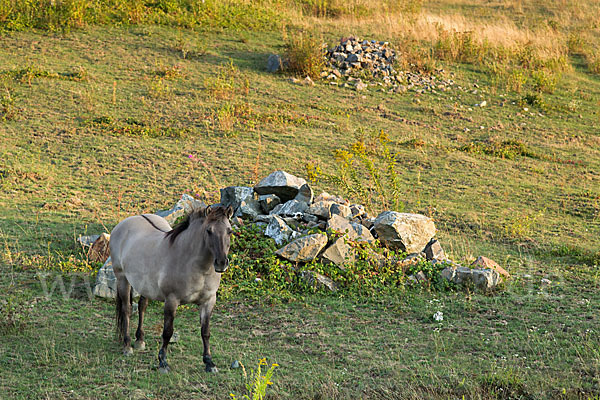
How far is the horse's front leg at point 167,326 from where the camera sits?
18.5ft

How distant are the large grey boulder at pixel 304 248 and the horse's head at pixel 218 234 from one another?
2.64 meters

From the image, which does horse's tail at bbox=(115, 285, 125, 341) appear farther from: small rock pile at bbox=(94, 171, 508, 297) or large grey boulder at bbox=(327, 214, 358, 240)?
large grey boulder at bbox=(327, 214, 358, 240)

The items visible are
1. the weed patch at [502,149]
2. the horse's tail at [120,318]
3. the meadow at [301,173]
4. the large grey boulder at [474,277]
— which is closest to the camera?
the meadow at [301,173]

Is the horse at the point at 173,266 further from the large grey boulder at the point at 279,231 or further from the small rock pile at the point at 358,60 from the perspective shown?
the small rock pile at the point at 358,60

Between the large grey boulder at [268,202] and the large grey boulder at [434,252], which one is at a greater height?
the large grey boulder at [268,202]

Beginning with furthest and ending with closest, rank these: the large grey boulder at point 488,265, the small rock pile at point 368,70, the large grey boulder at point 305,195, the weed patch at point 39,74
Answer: the small rock pile at point 368,70, the weed patch at point 39,74, the large grey boulder at point 305,195, the large grey boulder at point 488,265

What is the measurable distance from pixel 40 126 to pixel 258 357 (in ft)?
30.1

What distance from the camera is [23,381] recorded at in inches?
211

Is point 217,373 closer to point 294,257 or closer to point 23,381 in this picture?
point 23,381

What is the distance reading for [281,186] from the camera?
932 centimetres

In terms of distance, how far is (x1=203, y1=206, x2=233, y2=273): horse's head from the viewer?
5.17 meters

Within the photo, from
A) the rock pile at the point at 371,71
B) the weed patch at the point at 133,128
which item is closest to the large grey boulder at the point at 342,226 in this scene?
the weed patch at the point at 133,128

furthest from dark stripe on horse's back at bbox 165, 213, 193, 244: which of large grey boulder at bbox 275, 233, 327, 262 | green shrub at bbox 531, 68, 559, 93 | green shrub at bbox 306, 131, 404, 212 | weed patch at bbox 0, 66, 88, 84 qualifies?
green shrub at bbox 531, 68, 559, 93

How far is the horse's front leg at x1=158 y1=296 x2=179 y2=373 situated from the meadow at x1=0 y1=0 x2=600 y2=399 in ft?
0.42
